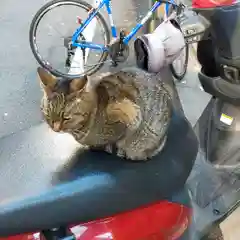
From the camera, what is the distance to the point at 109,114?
1110mm

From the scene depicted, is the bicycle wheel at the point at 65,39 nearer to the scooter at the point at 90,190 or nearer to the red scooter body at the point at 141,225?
the scooter at the point at 90,190

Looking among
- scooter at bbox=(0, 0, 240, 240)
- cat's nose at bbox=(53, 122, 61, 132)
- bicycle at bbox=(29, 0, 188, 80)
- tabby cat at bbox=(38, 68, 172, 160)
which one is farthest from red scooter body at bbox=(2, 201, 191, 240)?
bicycle at bbox=(29, 0, 188, 80)

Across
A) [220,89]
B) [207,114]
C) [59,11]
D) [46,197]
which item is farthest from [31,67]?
[46,197]

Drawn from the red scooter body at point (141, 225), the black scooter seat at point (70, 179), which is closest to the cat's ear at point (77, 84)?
the black scooter seat at point (70, 179)

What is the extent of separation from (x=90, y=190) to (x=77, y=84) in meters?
0.29

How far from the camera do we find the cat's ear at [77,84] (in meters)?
1.07

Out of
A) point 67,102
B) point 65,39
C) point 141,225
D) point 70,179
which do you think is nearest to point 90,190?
point 70,179

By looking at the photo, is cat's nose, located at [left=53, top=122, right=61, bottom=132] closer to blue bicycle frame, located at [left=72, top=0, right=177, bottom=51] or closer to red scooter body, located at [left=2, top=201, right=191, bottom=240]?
red scooter body, located at [left=2, top=201, right=191, bottom=240]

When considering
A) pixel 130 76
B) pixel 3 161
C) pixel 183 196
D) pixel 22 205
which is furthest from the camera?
pixel 130 76

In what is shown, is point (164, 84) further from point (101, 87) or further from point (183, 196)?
point (183, 196)

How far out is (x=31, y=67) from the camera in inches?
117

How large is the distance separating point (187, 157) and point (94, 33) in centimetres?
212

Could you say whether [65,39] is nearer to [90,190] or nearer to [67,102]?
[67,102]

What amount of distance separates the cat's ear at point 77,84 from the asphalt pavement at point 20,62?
2.97ft
